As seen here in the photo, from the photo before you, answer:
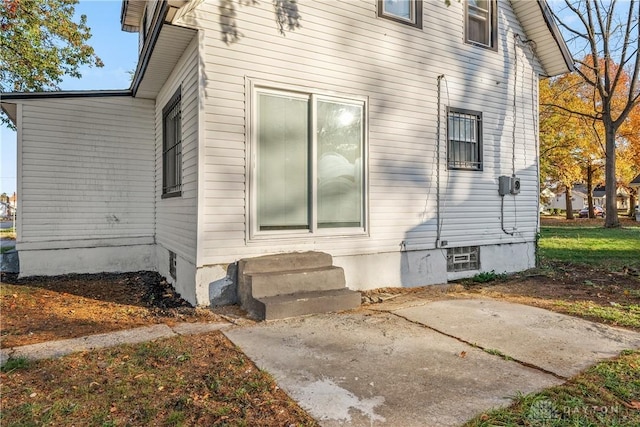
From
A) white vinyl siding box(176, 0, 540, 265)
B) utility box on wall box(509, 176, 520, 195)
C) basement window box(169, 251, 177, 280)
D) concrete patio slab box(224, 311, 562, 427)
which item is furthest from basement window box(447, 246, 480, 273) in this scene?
basement window box(169, 251, 177, 280)

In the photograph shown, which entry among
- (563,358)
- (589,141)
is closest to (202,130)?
(563,358)

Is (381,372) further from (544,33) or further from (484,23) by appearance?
(544,33)

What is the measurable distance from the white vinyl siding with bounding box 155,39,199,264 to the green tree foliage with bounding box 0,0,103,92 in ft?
31.2

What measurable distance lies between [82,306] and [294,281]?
3.00 metres

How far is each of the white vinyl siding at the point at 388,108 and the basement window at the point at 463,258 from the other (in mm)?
214

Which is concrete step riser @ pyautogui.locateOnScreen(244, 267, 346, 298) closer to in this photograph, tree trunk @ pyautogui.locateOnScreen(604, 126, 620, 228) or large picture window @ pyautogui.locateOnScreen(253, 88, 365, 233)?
large picture window @ pyautogui.locateOnScreen(253, 88, 365, 233)

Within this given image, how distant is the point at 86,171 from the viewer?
25.3 ft

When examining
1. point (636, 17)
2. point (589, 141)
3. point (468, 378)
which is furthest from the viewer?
point (589, 141)

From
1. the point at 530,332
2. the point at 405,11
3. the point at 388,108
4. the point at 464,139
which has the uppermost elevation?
the point at 405,11

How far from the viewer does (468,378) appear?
313 centimetres

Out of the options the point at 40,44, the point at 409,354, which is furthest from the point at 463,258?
the point at 40,44

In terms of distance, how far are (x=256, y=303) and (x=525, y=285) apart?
511 centimetres

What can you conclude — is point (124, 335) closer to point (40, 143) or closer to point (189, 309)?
point (189, 309)

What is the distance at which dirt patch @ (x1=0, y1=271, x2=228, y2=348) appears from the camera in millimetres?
4422
